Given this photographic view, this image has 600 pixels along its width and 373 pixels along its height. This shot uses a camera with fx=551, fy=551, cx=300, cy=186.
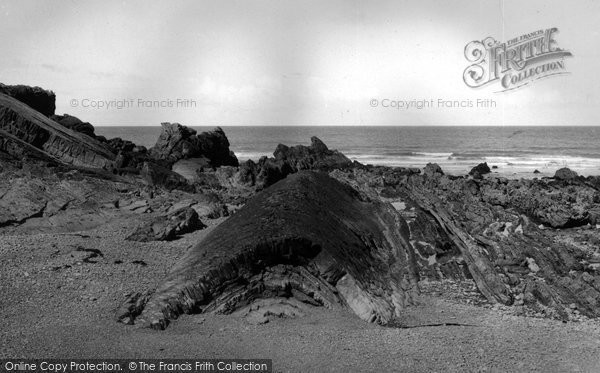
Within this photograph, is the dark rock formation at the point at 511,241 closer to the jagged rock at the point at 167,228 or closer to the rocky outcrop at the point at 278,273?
the rocky outcrop at the point at 278,273

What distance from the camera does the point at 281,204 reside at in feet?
35.0

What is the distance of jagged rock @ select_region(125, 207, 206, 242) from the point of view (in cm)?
1328

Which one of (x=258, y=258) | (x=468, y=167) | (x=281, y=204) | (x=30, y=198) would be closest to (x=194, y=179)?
(x=30, y=198)

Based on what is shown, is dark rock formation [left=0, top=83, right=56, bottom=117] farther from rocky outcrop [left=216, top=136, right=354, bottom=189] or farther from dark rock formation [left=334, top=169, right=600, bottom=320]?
dark rock formation [left=334, top=169, right=600, bottom=320]

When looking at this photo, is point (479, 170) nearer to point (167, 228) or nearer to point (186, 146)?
point (186, 146)

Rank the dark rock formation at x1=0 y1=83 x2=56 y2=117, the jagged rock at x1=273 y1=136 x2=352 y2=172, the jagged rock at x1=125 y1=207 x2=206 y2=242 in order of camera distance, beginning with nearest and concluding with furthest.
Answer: the jagged rock at x1=125 y1=207 x2=206 y2=242 → the dark rock formation at x1=0 y1=83 x2=56 y2=117 → the jagged rock at x1=273 y1=136 x2=352 y2=172

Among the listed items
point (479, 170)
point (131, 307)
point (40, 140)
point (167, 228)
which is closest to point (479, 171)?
point (479, 170)

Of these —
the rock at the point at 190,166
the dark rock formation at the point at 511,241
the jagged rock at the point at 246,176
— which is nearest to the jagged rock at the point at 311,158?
the rock at the point at 190,166

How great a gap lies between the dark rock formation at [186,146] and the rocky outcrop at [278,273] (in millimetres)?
20727

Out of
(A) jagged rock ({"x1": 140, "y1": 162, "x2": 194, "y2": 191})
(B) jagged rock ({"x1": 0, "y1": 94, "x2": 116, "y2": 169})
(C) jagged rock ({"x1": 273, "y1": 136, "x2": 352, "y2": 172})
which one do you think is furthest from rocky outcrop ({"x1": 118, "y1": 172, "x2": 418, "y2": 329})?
(C) jagged rock ({"x1": 273, "y1": 136, "x2": 352, "y2": 172})

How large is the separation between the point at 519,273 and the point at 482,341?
16.3 ft

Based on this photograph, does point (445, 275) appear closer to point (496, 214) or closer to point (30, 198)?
point (496, 214)

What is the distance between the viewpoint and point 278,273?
28.8 feet

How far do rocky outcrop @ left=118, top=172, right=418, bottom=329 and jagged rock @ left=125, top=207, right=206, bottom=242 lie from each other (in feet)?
10.1
